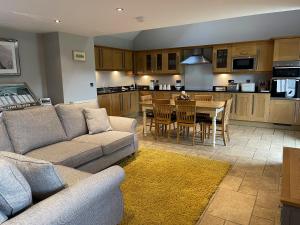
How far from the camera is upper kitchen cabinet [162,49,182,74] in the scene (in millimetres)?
7156

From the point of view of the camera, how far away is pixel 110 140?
324cm

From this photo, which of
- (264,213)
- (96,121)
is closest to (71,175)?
(96,121)

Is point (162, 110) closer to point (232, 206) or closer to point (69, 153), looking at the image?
point (69, 153)

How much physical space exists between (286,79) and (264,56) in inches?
34.7

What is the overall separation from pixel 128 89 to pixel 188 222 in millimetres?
5841

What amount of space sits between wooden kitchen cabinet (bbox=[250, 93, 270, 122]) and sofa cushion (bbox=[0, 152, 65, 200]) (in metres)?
5.61

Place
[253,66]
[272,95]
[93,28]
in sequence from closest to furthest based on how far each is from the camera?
[93,28] → [272,95] → [253,66]

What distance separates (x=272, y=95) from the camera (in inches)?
222

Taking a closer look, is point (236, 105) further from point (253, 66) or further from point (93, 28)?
point (93, 28)

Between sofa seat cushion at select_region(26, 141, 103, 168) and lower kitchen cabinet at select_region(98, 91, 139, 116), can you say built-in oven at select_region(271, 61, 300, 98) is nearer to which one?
lower kitchen cabinet at select_region(98, 91, 139, 116)

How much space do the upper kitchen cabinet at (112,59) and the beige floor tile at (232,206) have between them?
5.00 meters

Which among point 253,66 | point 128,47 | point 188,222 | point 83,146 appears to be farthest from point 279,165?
point 128,47

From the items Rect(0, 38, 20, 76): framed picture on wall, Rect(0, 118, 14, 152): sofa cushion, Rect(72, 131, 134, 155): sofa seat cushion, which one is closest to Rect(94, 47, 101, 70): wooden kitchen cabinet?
Rect(0, 38, 20, 76): framed picture on wall

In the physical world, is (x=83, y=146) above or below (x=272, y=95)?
below
